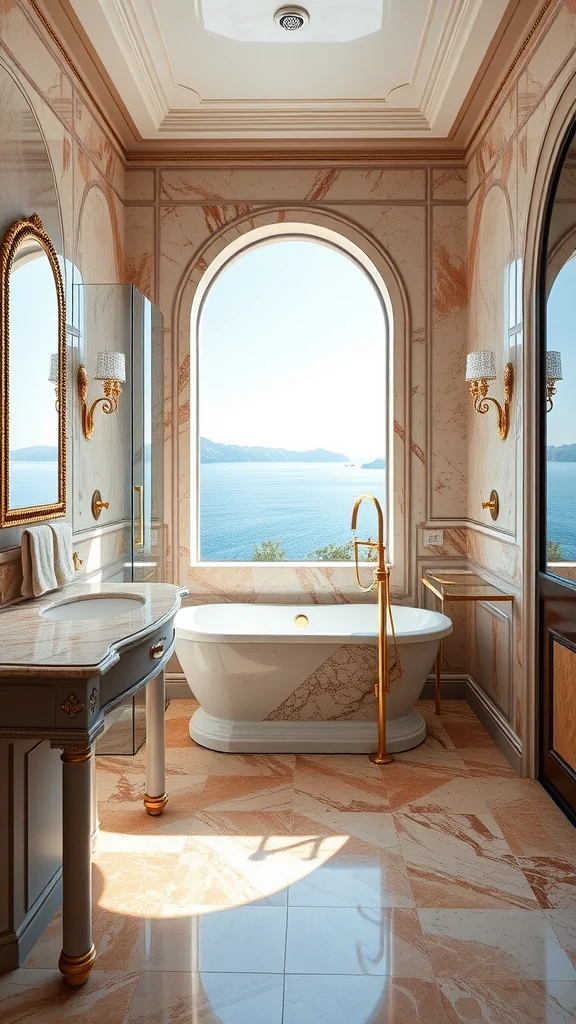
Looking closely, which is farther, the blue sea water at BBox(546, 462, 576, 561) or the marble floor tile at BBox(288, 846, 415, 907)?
the blue sea water at BBox(546, 462, 576, 561)

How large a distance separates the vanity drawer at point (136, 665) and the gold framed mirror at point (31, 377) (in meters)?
0.60

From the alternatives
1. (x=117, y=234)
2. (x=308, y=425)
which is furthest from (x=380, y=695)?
(x=308, y=425)

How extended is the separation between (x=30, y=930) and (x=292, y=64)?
132 inches

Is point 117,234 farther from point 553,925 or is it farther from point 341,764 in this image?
point 553,925

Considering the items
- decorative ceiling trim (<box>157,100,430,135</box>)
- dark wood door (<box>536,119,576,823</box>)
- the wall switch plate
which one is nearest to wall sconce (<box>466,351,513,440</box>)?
dark wood door (<box>536,119,576,823</box>)

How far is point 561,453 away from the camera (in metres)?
2.56

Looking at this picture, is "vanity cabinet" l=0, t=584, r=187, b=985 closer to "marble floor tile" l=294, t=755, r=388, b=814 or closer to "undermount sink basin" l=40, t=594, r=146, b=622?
"undermount sink basin" l=40, t=594, r=146, b=622

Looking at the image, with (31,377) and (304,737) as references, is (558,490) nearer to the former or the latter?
(304,737)

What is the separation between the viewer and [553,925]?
193 centimetres

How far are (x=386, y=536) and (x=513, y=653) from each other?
1.18m

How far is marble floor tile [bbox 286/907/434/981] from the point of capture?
1.76 meters

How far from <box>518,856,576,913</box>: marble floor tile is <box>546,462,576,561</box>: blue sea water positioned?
0.94 meters

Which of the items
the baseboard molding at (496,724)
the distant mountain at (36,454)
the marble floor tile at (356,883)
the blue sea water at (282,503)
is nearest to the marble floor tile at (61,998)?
the marble floor tile at (356,883)

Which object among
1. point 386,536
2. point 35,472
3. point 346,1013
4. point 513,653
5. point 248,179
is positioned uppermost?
point 248,179
